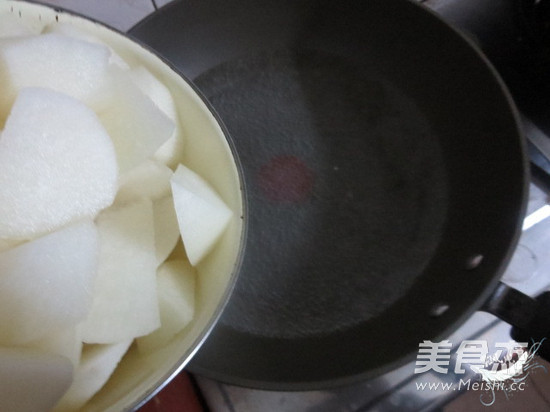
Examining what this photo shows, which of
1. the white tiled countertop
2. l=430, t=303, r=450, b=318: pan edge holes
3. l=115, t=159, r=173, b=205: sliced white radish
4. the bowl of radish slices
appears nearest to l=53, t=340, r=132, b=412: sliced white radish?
the bowl of radish slices

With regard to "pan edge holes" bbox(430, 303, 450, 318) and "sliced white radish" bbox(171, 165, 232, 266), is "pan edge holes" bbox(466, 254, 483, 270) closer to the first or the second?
"pan edge holes" bbox(430, 303, 450, 318)

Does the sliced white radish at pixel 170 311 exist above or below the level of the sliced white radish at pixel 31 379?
below

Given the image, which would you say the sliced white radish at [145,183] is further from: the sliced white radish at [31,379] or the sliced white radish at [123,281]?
the sliced white radish at [31,379]

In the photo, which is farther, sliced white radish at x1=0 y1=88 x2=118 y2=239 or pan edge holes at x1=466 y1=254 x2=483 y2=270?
pan edge holes at x1=466 y1=254 x2=483 y2=270

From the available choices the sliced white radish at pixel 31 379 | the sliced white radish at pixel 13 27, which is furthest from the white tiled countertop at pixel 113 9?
the sliced white radish at pixel 31 379

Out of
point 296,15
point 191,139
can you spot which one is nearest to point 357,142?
point 296,15

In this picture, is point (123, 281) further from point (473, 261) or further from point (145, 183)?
point (473, 261)

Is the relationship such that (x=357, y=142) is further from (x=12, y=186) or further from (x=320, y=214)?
(x=12, y=186)
